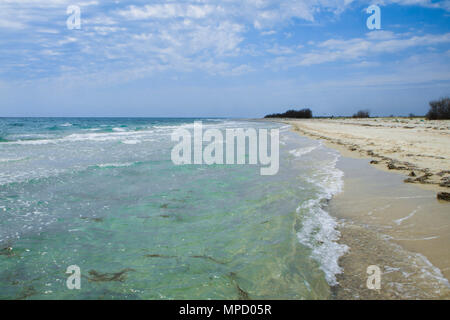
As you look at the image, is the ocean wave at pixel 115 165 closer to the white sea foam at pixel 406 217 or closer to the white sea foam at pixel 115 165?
the white sea foam at pixel 115 165

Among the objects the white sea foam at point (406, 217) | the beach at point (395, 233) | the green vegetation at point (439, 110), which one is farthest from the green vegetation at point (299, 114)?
the white sea foam at point (406, 217)

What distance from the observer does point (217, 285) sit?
262cm

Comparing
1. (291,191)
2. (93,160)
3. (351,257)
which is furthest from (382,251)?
(93,160)

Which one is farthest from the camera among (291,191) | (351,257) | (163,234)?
(291,191)

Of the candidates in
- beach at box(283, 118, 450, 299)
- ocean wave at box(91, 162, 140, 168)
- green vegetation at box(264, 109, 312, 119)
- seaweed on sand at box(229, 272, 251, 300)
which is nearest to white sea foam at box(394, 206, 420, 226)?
beach at box(283, 118, 450, 299)

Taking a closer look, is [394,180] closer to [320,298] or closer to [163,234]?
[320,298]

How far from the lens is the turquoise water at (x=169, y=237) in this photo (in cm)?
260

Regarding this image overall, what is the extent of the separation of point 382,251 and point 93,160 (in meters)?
10.6

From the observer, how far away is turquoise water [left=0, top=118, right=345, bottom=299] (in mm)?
2598

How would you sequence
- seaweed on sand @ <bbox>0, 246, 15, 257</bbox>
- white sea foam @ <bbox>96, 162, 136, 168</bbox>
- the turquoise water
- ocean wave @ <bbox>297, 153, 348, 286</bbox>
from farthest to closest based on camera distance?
white sea foam @ <bbox>96, 162, 136, 168</bbox> < seaweed on sand @ <bbox>0, 246, 15, 257</bbox> < ocean wave @ <bbox>297, 153, 348, 286</bbox> < the turquoise water

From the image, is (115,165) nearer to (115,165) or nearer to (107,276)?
(115,165)
